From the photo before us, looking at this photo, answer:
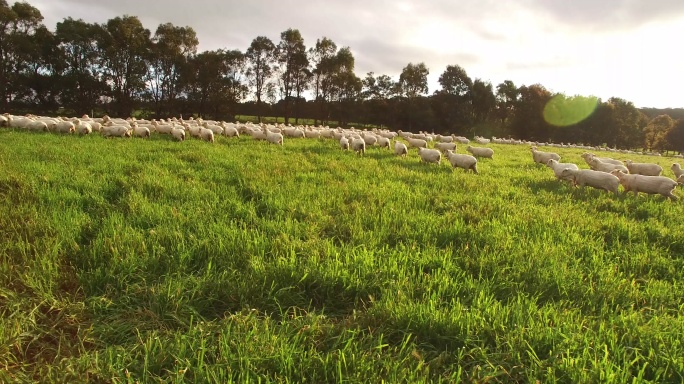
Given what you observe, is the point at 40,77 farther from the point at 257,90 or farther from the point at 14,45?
the point at 257,90

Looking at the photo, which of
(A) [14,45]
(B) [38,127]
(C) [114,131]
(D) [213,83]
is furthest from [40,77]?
(C) [114,131]

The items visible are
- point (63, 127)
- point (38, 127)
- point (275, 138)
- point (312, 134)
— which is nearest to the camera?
point (63, 127)

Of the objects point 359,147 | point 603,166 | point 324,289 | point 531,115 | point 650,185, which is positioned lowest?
point 324,289

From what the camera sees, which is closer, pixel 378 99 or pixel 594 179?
pixel 594 179

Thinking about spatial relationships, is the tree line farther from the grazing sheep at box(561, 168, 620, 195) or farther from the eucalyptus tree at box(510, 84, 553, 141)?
the grazing sheep at box(561, 168, 620, 195)

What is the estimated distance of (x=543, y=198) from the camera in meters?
7.61

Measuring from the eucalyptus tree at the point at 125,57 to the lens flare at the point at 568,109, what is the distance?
221ft

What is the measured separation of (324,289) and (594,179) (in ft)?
28.9

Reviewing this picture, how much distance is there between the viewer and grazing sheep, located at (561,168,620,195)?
8.53 metres

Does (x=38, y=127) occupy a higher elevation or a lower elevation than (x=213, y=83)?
lower

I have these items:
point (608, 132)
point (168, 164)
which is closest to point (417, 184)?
point (168, 164)

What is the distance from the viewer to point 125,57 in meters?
44.0

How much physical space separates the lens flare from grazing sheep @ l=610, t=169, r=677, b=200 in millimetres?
63742

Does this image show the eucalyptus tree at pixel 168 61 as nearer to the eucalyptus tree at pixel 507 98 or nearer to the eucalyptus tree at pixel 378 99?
the eucalyptus tree at pixel 378 99
